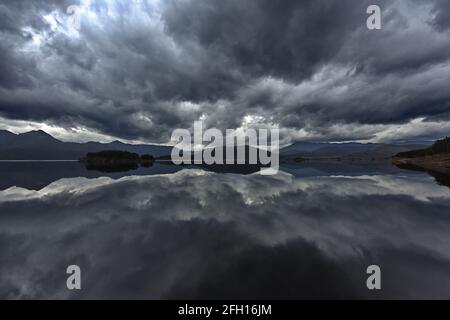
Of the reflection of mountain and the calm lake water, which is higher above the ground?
the reflection of mountain

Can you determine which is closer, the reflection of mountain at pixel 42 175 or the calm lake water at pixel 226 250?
the calm lake water at pixel 226 250

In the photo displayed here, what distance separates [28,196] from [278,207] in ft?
105

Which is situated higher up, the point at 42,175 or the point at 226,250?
the point at 42,175

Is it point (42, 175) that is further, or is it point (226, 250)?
point (42, 175)

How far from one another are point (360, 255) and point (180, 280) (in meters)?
9.22

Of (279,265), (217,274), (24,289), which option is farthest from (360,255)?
(24,289)

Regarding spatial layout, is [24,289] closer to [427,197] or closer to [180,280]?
[180,280]

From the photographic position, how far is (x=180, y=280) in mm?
8789

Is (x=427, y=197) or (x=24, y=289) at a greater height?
(x=427, y=197)

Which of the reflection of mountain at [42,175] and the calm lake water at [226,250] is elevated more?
the reflection of mountain at [42,175]

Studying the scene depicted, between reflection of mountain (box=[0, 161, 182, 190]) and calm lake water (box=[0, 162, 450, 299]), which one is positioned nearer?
calm lake water (box=[0, 162, 450, 299])
